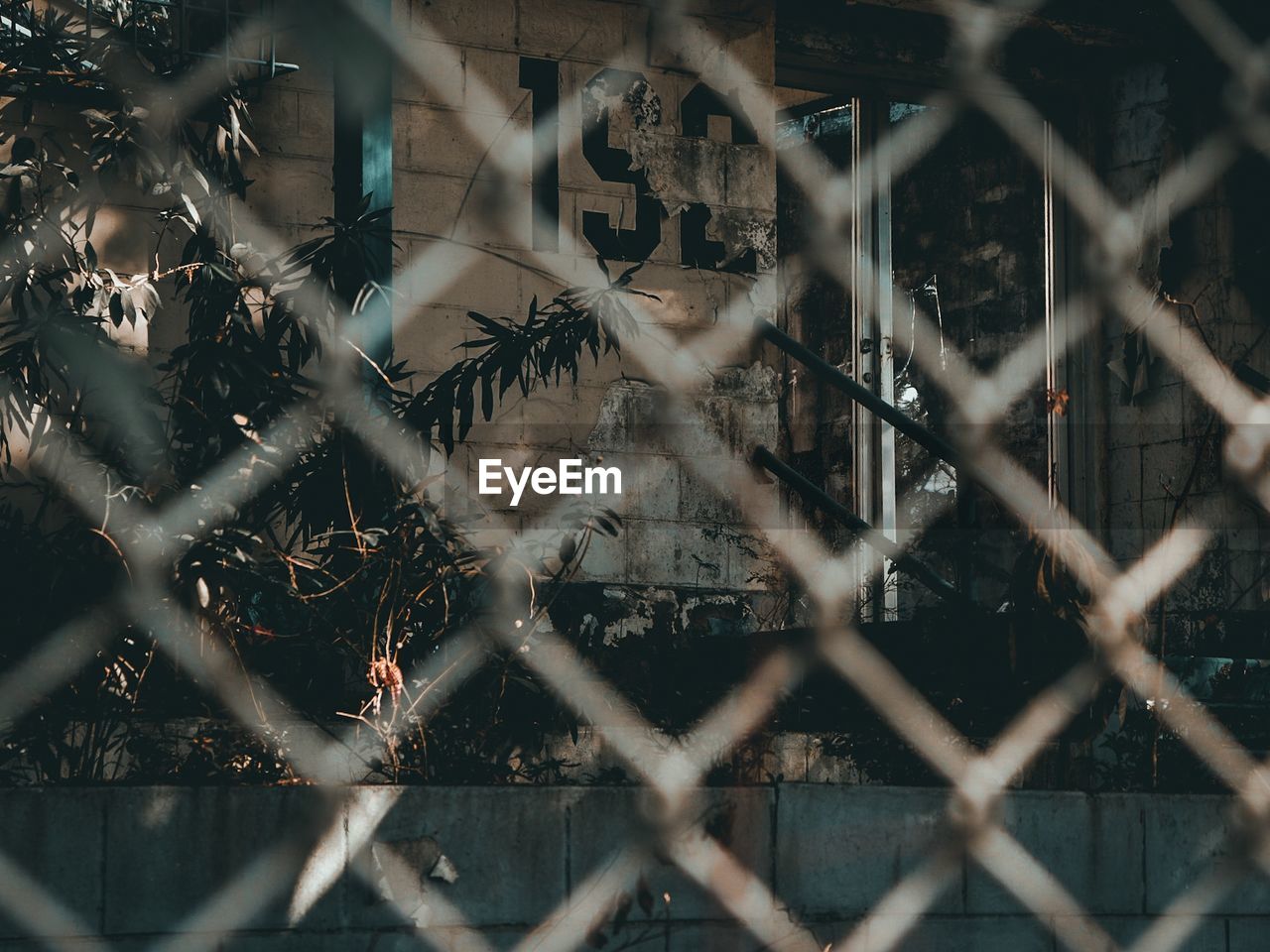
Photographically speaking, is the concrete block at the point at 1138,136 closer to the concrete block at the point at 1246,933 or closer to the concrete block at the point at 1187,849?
the concrete block at the point at 1187,849

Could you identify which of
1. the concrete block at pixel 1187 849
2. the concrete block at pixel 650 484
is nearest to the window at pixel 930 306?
the concrete block at pixel 650 484

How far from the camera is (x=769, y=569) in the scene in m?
5.73

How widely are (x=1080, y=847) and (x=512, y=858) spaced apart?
1.39 m

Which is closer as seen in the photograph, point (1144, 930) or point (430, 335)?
point (1144, 930)

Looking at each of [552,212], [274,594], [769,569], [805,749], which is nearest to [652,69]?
[552,212]

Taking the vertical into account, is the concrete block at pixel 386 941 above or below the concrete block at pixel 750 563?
below

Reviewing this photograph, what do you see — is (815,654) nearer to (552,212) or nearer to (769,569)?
(769,569)

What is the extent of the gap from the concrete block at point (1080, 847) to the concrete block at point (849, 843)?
12 centimetres

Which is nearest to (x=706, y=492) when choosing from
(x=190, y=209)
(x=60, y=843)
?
(x=190, y=209)

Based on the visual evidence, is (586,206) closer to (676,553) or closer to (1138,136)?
(676,553)

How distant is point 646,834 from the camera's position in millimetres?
3174

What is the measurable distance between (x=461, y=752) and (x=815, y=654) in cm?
146

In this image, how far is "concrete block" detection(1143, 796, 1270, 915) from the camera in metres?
3.77

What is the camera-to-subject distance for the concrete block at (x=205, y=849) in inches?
108
